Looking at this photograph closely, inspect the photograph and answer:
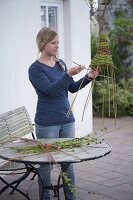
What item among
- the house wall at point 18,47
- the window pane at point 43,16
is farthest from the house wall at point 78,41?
the window pane at point 43,16

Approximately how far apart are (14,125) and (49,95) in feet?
4.08

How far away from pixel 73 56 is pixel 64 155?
4085 mm

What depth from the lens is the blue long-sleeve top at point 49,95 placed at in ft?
13.9

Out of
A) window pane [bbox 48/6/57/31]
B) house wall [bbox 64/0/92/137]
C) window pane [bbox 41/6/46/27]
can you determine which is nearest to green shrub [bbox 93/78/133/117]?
house wall [bbox 64/0/92/137]

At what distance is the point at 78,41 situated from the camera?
25.9 ft

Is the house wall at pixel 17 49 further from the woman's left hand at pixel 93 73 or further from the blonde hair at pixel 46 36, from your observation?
the woman's left hand at pixel 93 73

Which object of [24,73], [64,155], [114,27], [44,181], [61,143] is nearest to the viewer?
[64,155]

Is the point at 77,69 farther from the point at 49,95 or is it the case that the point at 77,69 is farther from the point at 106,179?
the point at 106,179

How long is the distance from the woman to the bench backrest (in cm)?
74

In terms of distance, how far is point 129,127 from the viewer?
941 centimetres

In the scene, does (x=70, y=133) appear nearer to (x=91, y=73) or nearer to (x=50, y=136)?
(x=50, y=136)

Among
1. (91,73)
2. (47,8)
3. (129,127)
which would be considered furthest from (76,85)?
(129,127)

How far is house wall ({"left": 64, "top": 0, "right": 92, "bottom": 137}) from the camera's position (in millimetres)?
7684

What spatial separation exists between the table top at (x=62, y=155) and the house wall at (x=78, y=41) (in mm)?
3665
